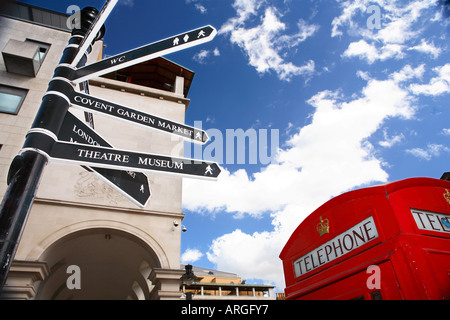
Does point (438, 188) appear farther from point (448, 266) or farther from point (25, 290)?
point (25, 290)

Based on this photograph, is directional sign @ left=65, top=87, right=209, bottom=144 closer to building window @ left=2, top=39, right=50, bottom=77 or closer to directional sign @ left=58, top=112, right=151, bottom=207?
directional sign @ left=58, top=112, right=151, bottom=207

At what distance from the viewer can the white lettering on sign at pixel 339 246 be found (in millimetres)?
2863

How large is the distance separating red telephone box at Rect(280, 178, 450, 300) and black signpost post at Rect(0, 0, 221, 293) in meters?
1.66

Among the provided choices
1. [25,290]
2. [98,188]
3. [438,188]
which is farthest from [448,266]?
[98,188]

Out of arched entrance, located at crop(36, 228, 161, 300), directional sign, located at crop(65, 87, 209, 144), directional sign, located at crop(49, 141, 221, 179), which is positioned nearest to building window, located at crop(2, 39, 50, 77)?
arched entrance, located at crop(36, 228, 161, 300)

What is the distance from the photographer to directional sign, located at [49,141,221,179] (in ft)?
9.62

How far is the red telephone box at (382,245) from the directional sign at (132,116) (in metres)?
2.10

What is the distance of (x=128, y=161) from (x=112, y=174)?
34 centimetres

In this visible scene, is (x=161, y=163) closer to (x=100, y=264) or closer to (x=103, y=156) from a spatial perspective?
(x=103, y=156)

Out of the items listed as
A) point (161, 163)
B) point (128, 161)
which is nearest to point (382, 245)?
point (161, 163)

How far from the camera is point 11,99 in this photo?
35.2ft

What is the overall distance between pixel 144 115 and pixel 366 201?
2.99m

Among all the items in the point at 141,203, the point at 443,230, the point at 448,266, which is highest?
the point at 141,203

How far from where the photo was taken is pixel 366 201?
9.93ft
